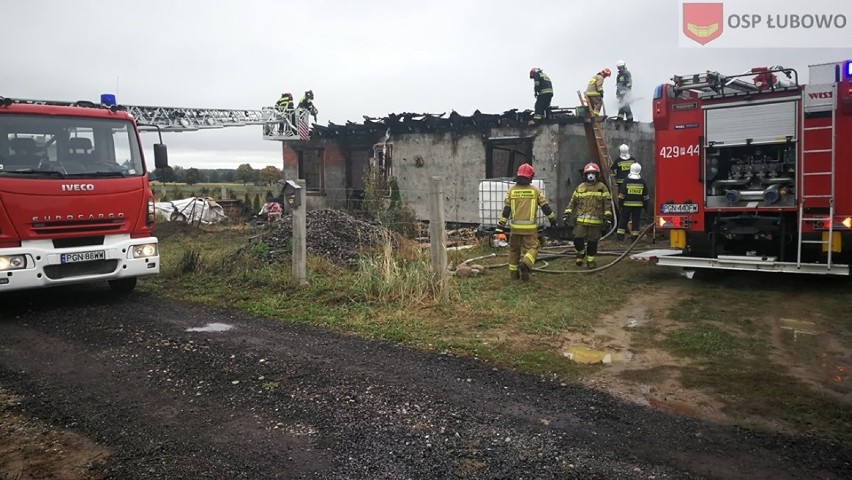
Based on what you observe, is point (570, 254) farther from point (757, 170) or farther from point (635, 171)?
point (757, 170)

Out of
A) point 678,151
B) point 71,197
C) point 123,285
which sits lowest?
point 123,285

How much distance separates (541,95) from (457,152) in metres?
2.77

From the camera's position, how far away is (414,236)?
1347 cm

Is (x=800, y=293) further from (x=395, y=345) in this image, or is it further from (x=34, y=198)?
(x=34, y=198)

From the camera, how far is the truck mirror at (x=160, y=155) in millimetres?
8258

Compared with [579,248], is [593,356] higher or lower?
lower

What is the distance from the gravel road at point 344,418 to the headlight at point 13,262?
1177 millimetres

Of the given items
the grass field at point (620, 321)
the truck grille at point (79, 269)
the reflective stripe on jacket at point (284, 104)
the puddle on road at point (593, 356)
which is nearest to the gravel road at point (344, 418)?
the grass field at point (620, 321)

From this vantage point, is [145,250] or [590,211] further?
[590,211]

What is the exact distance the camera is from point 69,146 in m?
7.38

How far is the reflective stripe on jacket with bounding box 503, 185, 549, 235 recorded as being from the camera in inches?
349

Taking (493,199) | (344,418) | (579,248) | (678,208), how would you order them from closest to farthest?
(344,418) < (678,208) < (579,248) < (493,199)

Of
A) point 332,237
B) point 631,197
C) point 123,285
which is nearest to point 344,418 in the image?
point 123,285

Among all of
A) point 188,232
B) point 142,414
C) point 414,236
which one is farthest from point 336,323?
point 188,232
